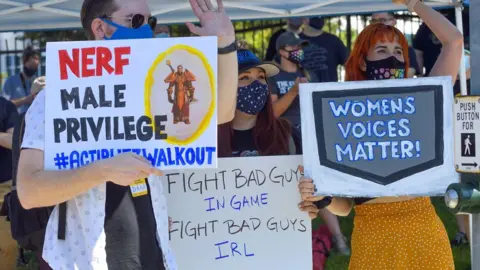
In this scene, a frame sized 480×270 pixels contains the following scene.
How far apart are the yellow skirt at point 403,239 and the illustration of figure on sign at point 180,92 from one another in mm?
1270

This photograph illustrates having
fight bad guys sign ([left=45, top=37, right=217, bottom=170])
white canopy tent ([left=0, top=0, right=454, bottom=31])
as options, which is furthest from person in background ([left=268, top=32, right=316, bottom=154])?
fight bad guys sign ([left=45, top=37, right=217, bottom=170])

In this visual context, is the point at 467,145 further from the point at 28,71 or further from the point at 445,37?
the point at 28,71

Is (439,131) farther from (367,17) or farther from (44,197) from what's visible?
(367,17)

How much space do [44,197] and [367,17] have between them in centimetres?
1083

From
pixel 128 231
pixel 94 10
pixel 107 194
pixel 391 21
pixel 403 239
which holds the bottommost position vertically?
pixel 403 239

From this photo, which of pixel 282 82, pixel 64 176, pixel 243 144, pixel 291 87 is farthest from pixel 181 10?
pixel 64 176

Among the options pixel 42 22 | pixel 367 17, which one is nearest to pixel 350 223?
pixel 42 22

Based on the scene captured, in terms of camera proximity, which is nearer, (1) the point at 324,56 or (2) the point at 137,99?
(2) the point at 137,99

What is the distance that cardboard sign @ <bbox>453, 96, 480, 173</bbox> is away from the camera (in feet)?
8.65

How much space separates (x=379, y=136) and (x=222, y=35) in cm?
96

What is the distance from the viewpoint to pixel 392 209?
407cm

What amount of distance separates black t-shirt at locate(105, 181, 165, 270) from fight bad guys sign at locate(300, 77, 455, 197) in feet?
3.22

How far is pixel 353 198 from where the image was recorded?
4.15 metres

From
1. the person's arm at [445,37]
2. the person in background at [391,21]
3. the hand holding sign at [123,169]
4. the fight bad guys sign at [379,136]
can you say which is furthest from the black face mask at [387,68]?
the person in background at [391,21]
